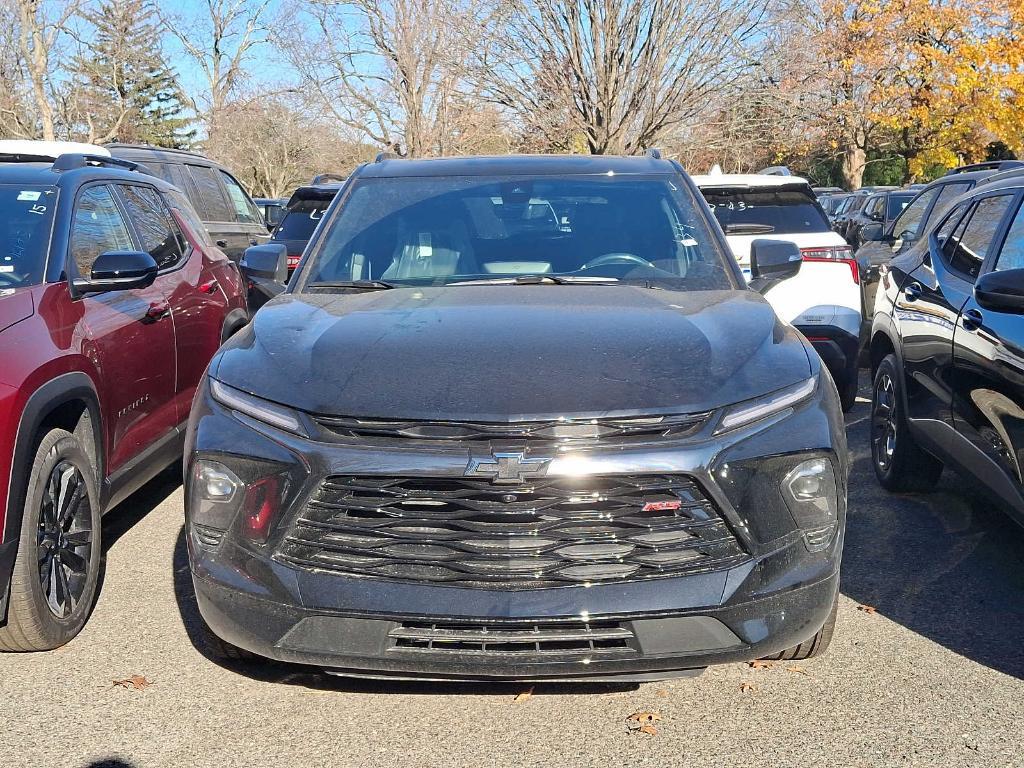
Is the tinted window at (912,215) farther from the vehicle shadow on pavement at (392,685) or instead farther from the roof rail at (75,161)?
the vehicle shadow on pavement at (392,685)

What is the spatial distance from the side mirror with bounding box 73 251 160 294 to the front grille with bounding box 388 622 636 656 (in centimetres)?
242

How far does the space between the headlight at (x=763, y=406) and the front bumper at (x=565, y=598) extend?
0.03 m

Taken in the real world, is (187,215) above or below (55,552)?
above

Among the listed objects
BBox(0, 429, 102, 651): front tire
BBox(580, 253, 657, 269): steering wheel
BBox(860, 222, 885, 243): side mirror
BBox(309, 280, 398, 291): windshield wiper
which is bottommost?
BBox(0, 429, 102, 651): front tire

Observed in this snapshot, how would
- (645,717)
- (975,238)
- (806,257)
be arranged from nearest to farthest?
(645,717)
(975,238)
(806,257)

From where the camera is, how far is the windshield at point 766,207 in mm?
8453

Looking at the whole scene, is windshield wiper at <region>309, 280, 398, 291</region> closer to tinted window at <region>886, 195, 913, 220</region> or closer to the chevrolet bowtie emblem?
the chevrolet bowtie emblem

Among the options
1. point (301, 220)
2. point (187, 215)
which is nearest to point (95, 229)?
point (187, 215)

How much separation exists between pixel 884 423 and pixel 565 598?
12.8ft

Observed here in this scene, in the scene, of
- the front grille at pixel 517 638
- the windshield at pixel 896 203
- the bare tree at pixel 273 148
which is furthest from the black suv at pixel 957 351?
the bare tree at pixel 273 148

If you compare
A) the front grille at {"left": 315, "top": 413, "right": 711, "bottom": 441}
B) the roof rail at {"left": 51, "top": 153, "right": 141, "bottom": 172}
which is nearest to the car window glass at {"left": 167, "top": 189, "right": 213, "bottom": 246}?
the roof rail at {"left": 51, "top": 153, "right": 141, "bottom": 172}

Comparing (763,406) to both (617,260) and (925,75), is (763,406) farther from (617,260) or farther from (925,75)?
(925,75)

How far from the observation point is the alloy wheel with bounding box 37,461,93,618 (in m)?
3.87

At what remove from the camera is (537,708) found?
11.5 feet
